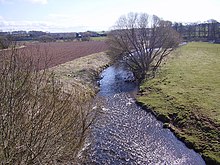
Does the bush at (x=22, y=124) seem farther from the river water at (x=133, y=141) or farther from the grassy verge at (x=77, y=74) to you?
the grassy verge at (x=77, y=74)

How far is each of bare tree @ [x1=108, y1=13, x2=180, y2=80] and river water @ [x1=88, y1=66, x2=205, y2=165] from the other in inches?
638

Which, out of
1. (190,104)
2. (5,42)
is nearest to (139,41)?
(190,104)

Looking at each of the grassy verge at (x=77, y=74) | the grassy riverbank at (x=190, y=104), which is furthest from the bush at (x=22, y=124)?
the grassy verge at (x=77, y=74)

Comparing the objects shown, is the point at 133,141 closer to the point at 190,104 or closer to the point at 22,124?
the point at 190,104

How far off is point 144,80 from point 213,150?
25.2 m

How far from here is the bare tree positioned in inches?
1874

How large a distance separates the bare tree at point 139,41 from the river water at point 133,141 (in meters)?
16.2

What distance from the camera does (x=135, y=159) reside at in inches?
794

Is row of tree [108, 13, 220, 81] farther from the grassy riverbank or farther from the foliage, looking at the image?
the foliage

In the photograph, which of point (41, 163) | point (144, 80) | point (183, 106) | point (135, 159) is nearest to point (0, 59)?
point (41, 163)

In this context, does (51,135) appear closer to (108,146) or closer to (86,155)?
(86,155)

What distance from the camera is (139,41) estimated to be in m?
47.9

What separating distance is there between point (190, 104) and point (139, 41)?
65.8ft

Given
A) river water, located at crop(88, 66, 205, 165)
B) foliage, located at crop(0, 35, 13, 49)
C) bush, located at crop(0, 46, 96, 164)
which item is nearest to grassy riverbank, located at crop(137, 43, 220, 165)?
river water, located at crop(88, 66, 205, 165)
